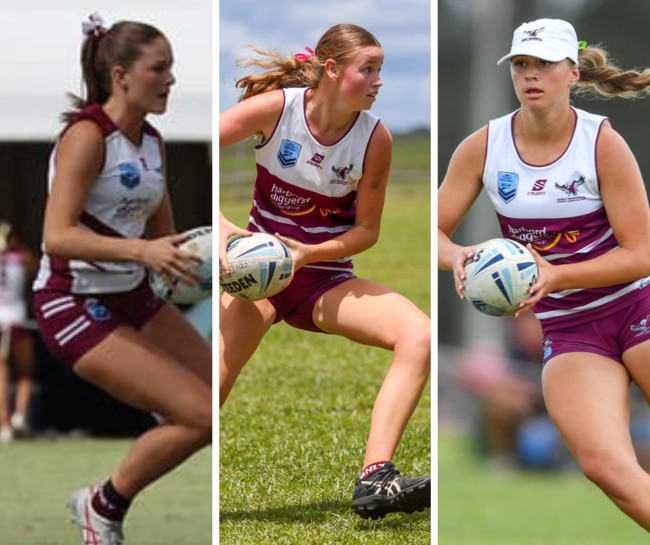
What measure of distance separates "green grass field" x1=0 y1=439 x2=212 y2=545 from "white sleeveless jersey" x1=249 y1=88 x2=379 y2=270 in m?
0.91

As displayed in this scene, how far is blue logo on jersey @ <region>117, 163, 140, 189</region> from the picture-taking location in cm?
365

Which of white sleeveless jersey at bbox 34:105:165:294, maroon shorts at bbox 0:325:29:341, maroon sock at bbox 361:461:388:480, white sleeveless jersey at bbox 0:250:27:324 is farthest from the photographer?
maroon shorts at bbox 0:325:29:341

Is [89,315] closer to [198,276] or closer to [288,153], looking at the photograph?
[198,276]

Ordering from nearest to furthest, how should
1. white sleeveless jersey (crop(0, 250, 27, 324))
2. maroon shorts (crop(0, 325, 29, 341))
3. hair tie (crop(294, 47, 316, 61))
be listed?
hair tie (crop(294, 47, 316, 61)) → white sleeveless jersey (crop(0, 250, 27, 324)) → maroon shorts (crop(0, 325, 29, 341))

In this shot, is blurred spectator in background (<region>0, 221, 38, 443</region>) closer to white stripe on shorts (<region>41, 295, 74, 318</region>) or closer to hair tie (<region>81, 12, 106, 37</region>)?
white stripe on shorts (<region>41, 295, 74, 318</region>)

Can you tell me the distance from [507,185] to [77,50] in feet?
4.54

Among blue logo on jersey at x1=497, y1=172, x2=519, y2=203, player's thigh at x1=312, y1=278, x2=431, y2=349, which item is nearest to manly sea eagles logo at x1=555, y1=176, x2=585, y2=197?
blue logo on jersey at x1=497, y1=172, x2=519, y2=203

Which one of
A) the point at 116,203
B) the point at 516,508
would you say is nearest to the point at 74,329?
the point at 116,203

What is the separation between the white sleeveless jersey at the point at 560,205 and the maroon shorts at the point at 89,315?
3.70 ft

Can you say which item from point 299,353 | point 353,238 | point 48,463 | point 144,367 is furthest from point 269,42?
point 48,463

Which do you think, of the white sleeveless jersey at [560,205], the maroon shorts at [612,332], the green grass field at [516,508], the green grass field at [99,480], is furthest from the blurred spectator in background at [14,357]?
the maroon shorts at [612,332]

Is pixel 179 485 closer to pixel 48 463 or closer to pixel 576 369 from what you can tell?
pixel 576 369

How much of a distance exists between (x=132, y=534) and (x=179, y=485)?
21 centimetres

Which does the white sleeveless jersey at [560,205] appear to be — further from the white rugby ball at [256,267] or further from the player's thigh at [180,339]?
the player's thigh at [180,339]
